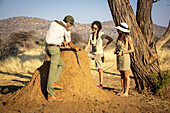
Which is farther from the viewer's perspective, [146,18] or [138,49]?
[146,18]

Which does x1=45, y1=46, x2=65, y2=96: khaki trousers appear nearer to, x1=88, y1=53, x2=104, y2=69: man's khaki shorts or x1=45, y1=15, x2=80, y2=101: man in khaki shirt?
x1=45, y1=15, x2=80, y2=101: man in khaki shirt

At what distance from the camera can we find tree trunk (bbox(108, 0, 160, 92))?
4.53 m

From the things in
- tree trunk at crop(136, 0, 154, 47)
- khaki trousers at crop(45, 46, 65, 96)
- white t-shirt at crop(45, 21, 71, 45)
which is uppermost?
tree trunk at crop(136, 0, 154, 47)

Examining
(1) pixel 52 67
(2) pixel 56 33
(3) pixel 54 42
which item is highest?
(2) pixel 56 33

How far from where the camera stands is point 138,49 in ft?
15.1

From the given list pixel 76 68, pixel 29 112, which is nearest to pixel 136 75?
pixel 76 68

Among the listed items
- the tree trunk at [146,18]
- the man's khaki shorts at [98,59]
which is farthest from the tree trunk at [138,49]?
the man's khaki shorts at [98,59]

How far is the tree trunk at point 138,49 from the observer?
14.9 feet

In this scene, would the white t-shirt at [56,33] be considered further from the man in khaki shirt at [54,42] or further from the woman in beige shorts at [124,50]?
the woman in beige shorts at [124,50]

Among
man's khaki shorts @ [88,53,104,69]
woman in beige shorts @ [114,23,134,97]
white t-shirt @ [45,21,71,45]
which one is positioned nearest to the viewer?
white t-shirt @ [45,21,71,45]

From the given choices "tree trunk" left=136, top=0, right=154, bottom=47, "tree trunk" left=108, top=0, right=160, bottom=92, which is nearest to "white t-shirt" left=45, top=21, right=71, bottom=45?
"tree trunk" left=108, top=0, right=160, bottom=92

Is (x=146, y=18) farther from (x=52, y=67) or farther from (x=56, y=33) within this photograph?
(x=52, y=67)

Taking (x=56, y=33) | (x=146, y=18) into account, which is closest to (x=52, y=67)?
(x=56, y=33)

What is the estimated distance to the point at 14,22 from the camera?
66250mm
